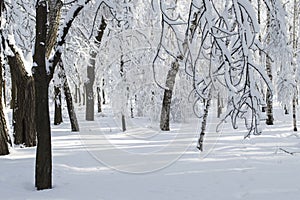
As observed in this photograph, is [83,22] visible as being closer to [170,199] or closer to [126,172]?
[126,172]

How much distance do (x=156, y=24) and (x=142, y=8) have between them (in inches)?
66.9

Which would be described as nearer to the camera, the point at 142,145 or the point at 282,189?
the point at 282,189

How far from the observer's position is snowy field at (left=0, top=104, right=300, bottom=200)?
5.91m

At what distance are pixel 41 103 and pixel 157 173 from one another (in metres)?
2.68

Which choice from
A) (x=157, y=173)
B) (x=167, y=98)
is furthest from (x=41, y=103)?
(x=167, y=98)

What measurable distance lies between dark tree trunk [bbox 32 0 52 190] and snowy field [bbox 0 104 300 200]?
34 centimetres

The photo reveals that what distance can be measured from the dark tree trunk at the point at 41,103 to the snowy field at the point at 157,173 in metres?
0.34

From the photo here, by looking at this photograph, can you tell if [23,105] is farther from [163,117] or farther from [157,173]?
[163,117]

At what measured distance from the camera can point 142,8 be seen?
59.2 ft

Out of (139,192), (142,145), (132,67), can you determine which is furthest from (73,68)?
(139,192)

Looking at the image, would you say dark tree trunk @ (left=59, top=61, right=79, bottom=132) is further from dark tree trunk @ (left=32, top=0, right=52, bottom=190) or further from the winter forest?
dark tree trunk @ (left=32, top=0, right=52, bottom=190)

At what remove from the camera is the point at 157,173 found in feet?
24.2

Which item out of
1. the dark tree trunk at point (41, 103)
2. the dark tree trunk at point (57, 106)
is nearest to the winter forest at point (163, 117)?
the dark tree trunk at point (41, 103)

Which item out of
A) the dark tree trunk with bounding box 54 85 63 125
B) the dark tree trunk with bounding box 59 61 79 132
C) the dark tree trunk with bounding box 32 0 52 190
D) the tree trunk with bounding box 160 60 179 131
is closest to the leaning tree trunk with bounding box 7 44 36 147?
the dark tree trunk with bounding box 32 0 52 190
